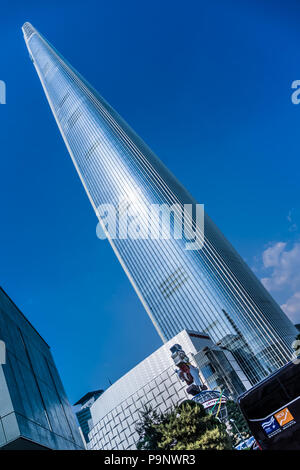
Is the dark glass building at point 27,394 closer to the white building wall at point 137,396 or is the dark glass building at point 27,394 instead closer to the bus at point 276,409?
the bus at point 276,409

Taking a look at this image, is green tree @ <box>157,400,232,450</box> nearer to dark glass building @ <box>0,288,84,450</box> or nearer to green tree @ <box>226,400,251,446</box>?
dark glass building @ <box>0,288,84,450</box>

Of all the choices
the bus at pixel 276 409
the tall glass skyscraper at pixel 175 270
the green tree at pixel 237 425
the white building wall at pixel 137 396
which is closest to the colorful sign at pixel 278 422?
the bus at pixel 276 409

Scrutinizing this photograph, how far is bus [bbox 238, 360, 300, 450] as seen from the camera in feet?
42.4

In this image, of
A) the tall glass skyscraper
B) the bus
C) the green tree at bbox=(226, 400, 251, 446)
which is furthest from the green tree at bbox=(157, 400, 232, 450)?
the tall glass skyscraper

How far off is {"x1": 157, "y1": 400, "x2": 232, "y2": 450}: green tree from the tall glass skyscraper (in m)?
79.1

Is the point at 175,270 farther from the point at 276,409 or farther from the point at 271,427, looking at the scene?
the point at 271,427

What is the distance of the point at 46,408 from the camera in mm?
22906

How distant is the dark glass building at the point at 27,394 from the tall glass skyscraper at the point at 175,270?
8324 centimetres

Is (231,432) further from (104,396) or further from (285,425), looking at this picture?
(104,396)

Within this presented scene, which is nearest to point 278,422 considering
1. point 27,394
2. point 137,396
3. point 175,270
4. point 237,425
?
point 27,394

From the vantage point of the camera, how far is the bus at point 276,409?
12930mm

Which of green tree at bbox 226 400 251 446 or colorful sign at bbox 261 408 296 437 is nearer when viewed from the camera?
colorful sign at bbox 261 408 296 437
